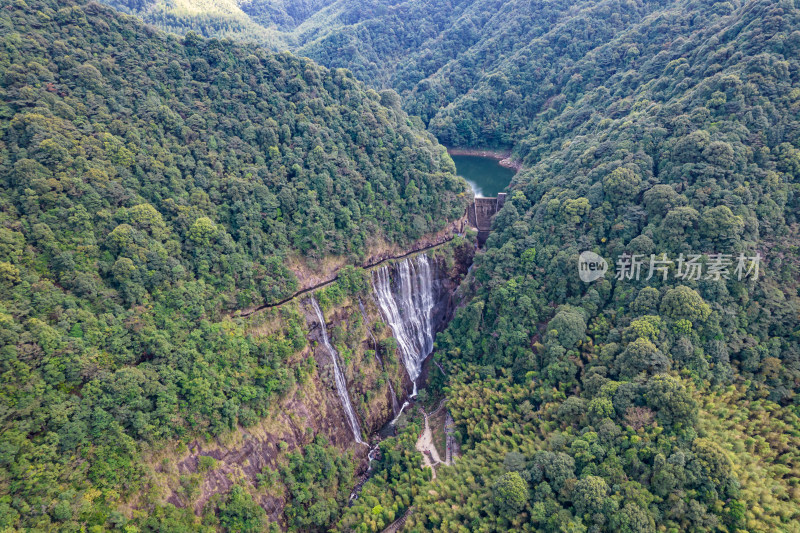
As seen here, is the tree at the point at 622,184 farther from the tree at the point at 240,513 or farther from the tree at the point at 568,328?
the tree at the point at 240,513

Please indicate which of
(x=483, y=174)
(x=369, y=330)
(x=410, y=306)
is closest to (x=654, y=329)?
(x=410, y=306)

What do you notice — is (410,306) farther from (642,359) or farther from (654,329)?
(654,329)

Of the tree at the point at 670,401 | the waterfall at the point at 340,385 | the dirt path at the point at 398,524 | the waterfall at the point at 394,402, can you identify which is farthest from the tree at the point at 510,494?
the waterfall at the point at 394,402

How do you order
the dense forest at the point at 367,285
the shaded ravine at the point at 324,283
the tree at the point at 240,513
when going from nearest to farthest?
the dense forest at the point at 367,285
the tree at the point at 240,513
the shaded ravine at the point at 324,283

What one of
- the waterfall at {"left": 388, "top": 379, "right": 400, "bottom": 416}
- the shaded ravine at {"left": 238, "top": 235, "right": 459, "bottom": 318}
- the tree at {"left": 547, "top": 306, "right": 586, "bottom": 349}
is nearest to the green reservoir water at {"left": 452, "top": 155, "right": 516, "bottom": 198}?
the shaded ravine at {"left": 238, "top": 235, "right": 459, "bottom": 318}

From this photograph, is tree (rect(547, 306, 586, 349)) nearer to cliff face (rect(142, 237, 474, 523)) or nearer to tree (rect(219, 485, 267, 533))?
cliff face (rect(142, 237, 474, 523))

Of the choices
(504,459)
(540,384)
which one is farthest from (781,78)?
(504,459)

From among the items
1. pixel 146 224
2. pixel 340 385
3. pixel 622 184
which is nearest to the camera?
pixel 146 224

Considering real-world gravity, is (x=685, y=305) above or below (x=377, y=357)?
above
